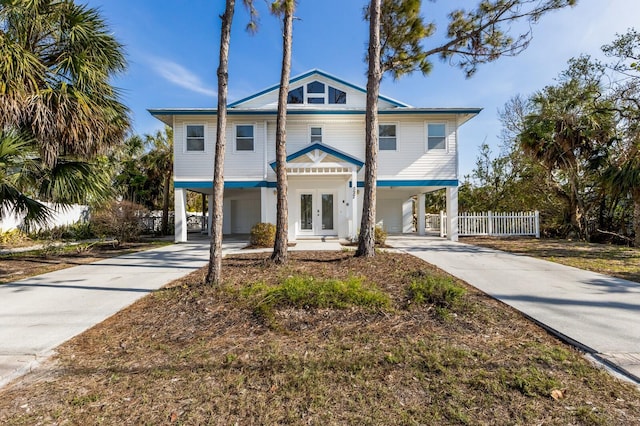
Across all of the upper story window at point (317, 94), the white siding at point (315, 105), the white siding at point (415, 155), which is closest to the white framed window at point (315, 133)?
the white siding at point (315, 105)

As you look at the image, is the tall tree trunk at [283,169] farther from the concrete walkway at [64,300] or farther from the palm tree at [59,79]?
the palm tree at [59,79]

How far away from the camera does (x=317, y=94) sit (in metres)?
16.2

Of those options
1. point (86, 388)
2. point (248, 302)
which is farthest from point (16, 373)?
point (248, 302)

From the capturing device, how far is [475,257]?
893cm

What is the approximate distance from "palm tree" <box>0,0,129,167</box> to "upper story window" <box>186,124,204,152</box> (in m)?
6.06

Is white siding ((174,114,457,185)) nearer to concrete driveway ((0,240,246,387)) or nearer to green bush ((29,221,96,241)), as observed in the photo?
concrete driveway ((0,240,246,387))

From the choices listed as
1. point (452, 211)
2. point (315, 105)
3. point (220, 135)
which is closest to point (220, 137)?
point (220, 135)

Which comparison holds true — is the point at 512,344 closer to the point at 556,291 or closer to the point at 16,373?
the point at 556,291

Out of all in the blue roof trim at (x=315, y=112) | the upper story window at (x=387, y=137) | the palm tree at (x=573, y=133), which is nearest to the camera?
the palm tree at (x=573, y=133)

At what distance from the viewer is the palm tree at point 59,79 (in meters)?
5.86

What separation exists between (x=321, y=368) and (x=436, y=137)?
45.0 feet

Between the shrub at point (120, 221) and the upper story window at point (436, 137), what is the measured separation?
1411 centimetres

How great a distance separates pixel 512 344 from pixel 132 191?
2379 cm

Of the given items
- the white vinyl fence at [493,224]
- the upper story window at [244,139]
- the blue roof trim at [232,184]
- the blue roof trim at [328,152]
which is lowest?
the white vinyl fence at [493,224]
